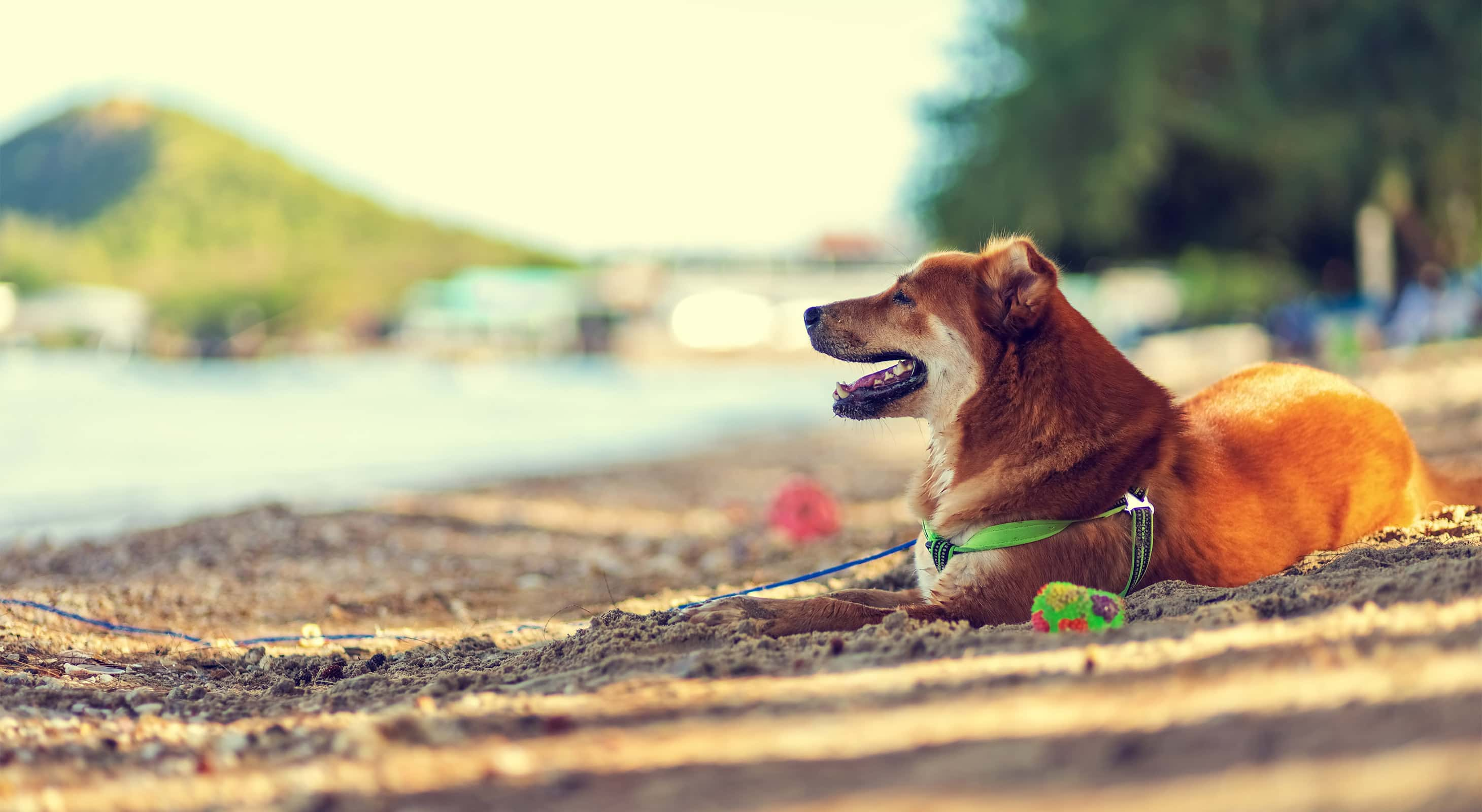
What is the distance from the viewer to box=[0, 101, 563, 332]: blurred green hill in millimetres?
108062

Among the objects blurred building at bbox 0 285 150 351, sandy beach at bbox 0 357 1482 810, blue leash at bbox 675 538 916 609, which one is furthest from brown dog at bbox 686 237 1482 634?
blurred building at bbox 0 285 150 351

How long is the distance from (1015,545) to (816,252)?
91445 mm

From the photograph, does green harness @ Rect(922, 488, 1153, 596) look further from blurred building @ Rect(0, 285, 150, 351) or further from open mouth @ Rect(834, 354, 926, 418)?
blurred building @ Rect(0, 285, 150, 351)

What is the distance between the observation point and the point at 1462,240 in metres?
27.0

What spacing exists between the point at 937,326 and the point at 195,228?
13649 centimetres

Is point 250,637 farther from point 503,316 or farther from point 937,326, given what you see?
point 503,316

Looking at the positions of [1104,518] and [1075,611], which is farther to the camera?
[1104,518]

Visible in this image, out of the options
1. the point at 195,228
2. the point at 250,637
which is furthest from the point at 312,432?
the point at 195,228

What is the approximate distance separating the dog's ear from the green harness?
0.64m

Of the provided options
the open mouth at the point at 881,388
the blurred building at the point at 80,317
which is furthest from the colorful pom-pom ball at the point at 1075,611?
the blurred building at the point at 80,317

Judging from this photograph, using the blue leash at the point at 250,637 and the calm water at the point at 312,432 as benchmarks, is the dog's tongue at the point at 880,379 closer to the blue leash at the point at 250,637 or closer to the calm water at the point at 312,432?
the blue leash at the point at 250,637

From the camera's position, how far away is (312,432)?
24.5m

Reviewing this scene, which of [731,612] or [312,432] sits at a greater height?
[312,432]

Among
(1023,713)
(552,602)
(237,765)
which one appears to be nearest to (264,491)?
(552,602)
